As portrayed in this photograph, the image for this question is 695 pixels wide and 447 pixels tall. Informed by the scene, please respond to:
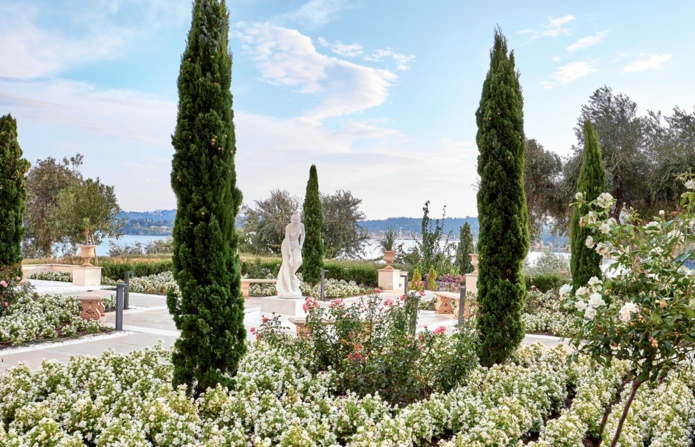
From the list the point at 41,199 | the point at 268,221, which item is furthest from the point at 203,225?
the point at 41,199

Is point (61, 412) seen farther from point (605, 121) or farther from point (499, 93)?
point (605, 121)

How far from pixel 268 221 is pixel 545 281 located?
58.3ft

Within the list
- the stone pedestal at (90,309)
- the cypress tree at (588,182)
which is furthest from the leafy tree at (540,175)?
the stone pedestal at (90,309)

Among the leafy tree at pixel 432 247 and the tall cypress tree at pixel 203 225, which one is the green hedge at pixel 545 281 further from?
the tall cypress tree at pixel 203 225

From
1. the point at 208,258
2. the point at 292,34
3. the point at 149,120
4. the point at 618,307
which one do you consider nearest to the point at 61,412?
the point at 208,258

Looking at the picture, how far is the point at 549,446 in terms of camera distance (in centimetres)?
341

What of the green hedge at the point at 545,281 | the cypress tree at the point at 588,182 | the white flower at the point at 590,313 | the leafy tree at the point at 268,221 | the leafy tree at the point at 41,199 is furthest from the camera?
the leafy tree at the point at 268,221

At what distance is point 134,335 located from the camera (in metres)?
8.30

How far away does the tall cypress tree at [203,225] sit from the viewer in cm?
445

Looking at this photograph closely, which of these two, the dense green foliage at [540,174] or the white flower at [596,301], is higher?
the dense green foliage at [540,174]

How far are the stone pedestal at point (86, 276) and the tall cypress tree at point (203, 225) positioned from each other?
13.0 metres

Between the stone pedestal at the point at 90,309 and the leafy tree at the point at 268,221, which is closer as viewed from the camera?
the stone pedestal at the point at 90,309

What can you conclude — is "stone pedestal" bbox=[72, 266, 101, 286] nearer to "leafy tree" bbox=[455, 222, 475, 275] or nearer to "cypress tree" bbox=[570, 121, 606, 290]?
"leafy tree" bbox=[455, 222, 475, 275]

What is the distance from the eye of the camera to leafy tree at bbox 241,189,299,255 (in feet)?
88.7
